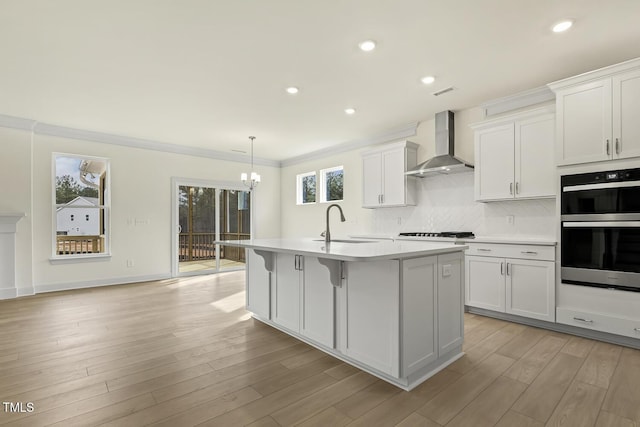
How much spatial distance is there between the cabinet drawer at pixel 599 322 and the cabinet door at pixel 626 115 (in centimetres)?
146

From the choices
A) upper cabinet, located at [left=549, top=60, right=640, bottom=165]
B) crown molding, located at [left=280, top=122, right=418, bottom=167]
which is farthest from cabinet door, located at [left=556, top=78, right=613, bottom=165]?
crown molding, located at [left=280, top=122, right=418, bottom=167]

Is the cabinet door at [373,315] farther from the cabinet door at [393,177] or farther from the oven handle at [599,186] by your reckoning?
the cabinet door at [393,177]

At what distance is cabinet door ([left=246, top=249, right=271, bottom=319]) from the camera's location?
3314 mm

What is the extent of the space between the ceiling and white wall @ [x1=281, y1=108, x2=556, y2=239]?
522mm

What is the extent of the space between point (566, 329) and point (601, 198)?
133 centimetres

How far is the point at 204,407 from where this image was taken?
1.91 metres

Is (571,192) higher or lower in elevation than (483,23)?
lower

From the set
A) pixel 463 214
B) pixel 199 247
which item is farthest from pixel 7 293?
pixel 463 214

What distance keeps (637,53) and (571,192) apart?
4.63 ft

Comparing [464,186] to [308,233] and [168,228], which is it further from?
[168,228]

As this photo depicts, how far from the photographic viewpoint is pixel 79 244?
5516 millimetres

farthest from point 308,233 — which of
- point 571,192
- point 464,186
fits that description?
point 571,192

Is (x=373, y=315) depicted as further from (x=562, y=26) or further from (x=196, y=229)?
(x=196, y=229)

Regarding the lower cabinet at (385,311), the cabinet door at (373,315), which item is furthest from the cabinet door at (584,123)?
the cabinet door at (373,315)
